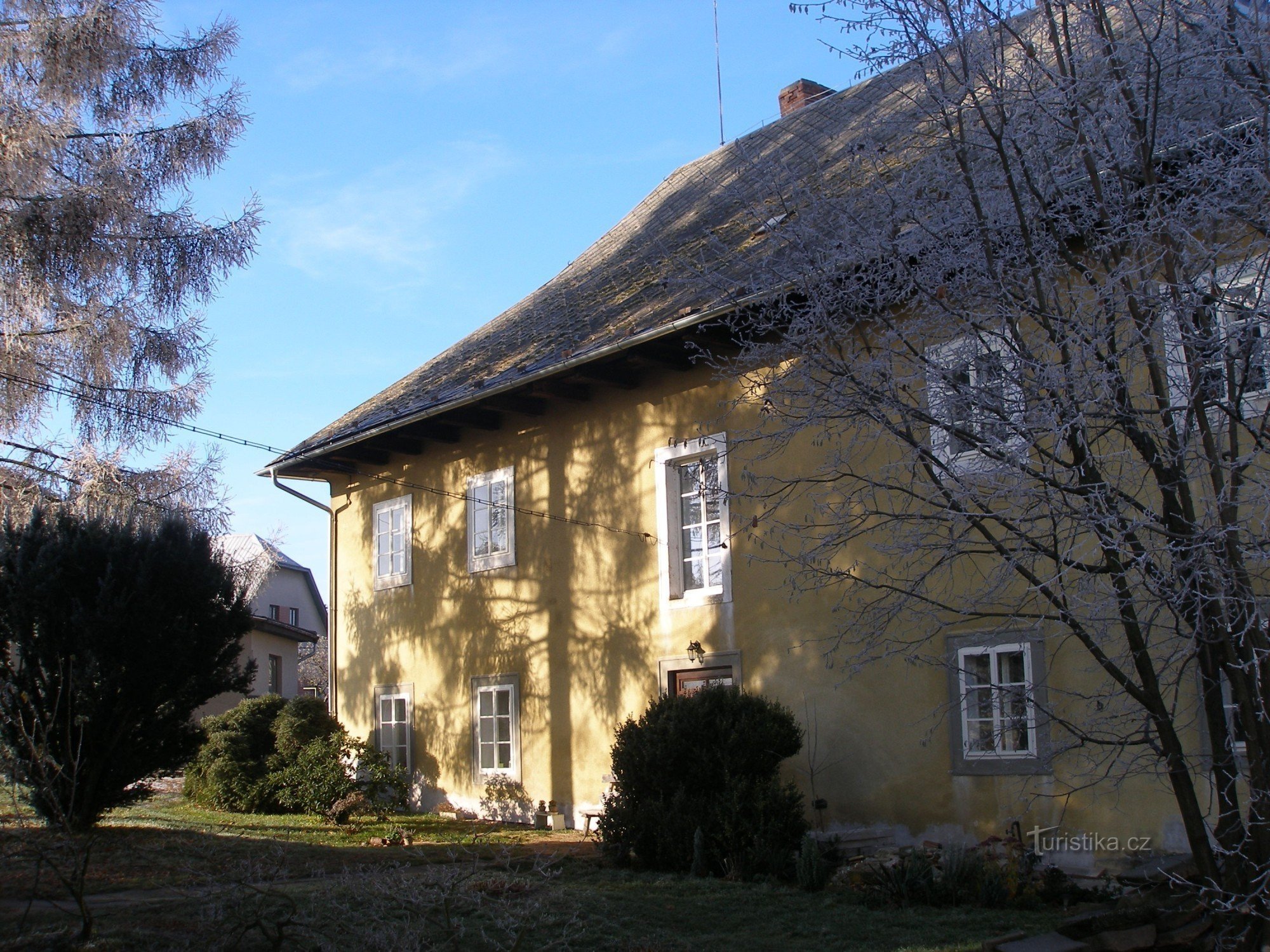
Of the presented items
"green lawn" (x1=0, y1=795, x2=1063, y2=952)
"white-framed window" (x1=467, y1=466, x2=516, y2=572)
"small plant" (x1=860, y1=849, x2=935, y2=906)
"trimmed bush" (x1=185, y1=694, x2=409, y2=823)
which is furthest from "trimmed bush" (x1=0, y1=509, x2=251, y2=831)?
"small plant" (x1=860, y1=849, x2=935, y2=906)

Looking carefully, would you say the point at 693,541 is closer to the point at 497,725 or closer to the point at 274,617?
the point at 497,725

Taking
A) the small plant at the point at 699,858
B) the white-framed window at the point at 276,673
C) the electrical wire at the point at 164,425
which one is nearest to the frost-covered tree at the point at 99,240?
→ the electrical wire at the point at 164,425

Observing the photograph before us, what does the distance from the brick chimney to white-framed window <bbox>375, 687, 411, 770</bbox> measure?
10252mm

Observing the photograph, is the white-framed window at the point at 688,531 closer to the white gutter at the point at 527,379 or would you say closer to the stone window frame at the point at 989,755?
the white gutter at the point at 527,379

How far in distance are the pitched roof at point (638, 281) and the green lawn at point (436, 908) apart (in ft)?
13.3

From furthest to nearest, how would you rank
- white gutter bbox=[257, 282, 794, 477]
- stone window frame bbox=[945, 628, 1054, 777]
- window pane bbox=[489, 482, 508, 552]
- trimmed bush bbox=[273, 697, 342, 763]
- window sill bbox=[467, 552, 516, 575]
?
trimmed bush bbox=[273, 697, 342, 763] → window pane bbox=[489, 482, 508, 552] → window sill bbox=[467, 552, 516, 575] → white gutter bbox=[257, 282, 794, 477] → stone window frame bbox=[945, 628, 1054, 777]

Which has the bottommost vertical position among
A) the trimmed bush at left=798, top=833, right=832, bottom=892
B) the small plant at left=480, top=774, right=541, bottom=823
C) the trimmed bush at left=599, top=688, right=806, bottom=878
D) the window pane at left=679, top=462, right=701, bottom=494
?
the small plant at left=480, top=774, right=541, bottom=823

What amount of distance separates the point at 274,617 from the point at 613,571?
119 feet

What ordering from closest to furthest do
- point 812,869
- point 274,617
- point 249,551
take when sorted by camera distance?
point 812,869, point 249,551, point 274,617

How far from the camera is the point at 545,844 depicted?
12.1m

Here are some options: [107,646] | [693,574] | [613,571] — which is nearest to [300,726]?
[613,571]

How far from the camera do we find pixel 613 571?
43.8 ft

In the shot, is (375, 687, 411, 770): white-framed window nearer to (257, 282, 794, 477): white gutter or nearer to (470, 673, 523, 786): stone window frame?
(470, 673, 523, 786): stone window frame

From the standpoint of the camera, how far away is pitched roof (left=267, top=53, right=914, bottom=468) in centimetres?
1063
